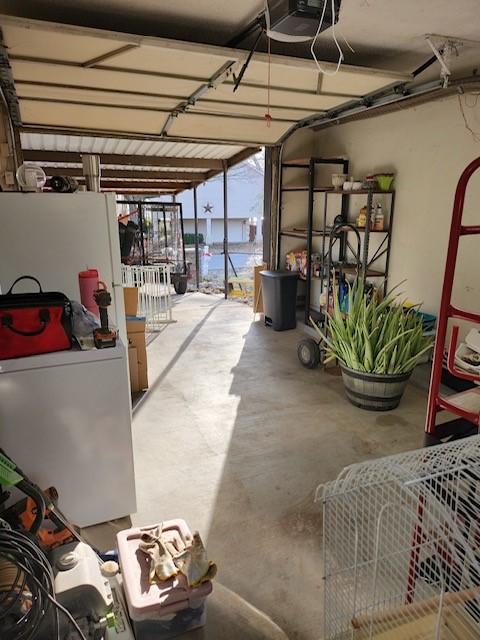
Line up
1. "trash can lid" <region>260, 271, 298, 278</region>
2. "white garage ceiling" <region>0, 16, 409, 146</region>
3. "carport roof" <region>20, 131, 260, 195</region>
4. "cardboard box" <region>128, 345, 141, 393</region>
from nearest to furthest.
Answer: "white garage ceiling" <region>0, 16, 409, 146</region>
"cardboard box" <region>128, 345, 141, 393</region>
"trash can lid" <region>260, 271, 298, 278</region>
"carport roof" <region>20, 131, 260, 195</region>

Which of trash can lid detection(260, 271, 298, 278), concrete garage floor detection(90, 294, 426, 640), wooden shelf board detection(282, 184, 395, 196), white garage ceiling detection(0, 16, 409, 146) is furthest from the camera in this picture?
trash can lid detection(260, 271, 298, 278)

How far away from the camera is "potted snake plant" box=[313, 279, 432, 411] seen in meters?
3.37

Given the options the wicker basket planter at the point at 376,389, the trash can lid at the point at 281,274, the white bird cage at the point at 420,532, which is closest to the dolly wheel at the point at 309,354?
the wicker basket planter at the point at 376,389

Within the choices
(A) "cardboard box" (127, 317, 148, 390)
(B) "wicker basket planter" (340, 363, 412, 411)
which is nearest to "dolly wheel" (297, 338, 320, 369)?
(B) "wicker basket planter" (340, 363, 412, 411)

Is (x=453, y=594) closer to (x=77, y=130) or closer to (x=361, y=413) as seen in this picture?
(x=361, y=413)

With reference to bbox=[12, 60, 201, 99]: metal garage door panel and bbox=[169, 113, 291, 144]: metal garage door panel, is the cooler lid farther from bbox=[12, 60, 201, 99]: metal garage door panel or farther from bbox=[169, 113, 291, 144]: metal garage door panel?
bbox=[169, 113, 291, 144]: metal garage door panel

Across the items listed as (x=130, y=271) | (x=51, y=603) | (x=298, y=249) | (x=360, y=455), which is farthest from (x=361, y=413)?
(x=130, y=271)

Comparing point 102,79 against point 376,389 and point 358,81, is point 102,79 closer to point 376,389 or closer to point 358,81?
point 358,81

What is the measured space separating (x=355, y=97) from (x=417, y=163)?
932mm

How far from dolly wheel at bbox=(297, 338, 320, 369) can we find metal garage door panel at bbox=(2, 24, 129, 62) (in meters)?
3.01

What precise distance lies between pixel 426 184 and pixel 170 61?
2689 millimetres

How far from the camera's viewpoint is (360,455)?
9.42 ft

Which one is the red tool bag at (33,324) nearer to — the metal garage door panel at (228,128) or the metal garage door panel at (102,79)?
the metal garage door panel at (102,79)

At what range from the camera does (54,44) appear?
8.25ft
